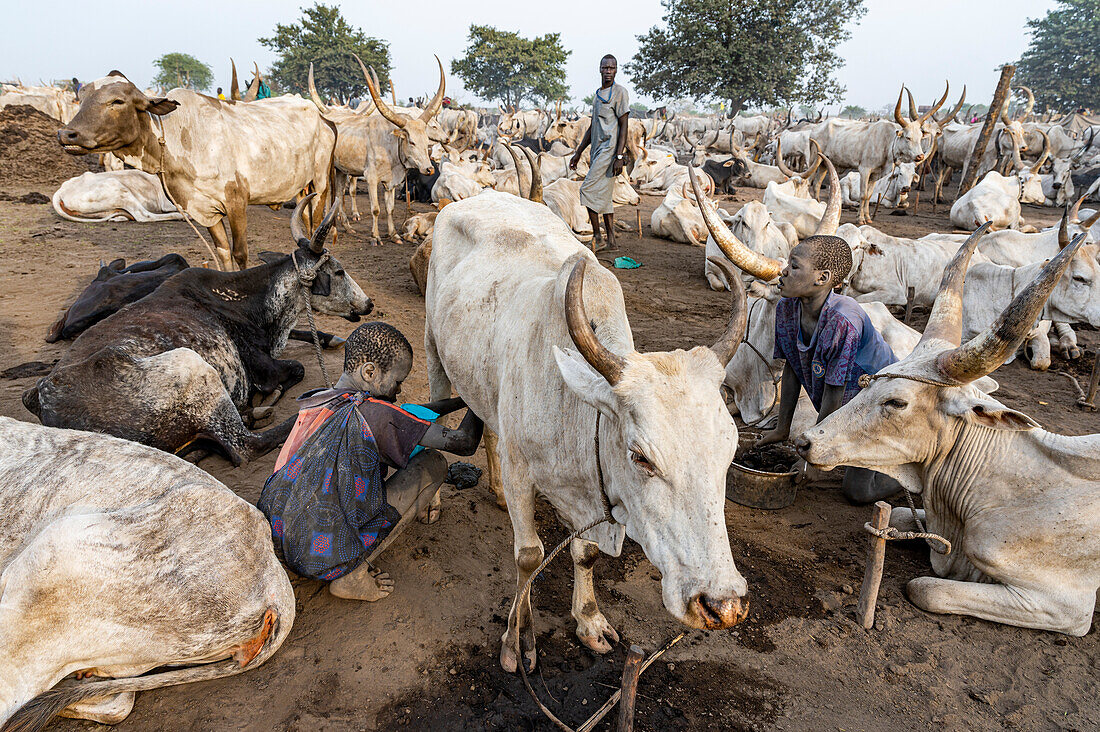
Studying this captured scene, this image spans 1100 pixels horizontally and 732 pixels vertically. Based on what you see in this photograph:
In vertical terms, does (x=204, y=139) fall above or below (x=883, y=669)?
above

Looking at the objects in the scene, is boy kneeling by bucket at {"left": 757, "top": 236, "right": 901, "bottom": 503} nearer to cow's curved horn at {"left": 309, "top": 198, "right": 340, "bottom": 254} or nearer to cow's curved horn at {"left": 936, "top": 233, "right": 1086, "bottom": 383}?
cow's curved horn at {"left": 936, "top": 233, "right": 1086, "bottom": 383}

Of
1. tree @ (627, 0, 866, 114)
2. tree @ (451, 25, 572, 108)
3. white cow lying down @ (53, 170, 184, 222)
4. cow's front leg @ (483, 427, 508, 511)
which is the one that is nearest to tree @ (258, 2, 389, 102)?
tree @ (451, 25, 572, 108)

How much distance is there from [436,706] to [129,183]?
11.7 metres

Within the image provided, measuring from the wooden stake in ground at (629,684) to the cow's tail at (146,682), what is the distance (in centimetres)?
151

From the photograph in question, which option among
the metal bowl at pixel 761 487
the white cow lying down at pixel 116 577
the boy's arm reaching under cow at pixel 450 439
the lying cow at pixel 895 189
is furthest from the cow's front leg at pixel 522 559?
the lying cow at pixel 895 189

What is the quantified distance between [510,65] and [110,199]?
43995 millimetres

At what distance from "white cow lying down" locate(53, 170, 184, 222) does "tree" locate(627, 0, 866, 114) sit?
29500 mm

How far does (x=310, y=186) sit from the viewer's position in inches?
368

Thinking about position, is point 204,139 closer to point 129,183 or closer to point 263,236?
point 263,236

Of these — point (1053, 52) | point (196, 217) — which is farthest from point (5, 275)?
point (1053, 52)

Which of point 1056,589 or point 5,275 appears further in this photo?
point 5,275

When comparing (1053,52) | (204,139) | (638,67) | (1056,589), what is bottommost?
(1056,589)

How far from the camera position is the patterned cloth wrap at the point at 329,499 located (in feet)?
8.87

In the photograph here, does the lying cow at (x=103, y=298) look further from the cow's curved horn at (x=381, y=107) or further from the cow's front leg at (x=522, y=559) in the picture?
the cow's curved horn at (x=381, y=107)
